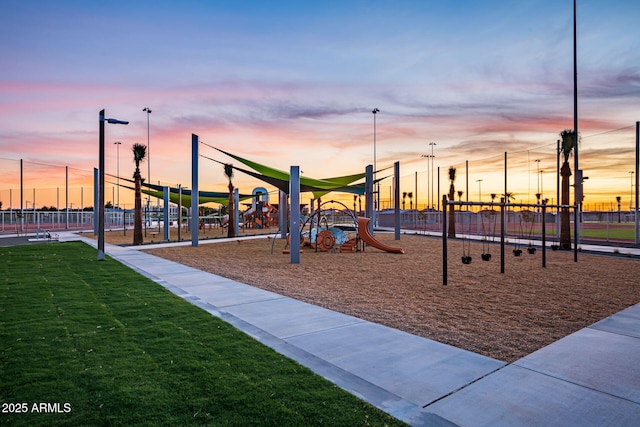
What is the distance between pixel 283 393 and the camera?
3.50 metres

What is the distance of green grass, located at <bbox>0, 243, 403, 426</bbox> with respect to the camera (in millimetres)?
3115

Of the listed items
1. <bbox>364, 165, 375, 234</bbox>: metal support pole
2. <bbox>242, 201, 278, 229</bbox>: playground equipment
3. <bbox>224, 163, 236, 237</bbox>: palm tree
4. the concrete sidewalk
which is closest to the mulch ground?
the concrete sidewalk

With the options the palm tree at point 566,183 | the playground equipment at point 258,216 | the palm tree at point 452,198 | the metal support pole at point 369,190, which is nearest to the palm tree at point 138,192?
the metal support pole at point 369,190

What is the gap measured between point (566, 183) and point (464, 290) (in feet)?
49.5

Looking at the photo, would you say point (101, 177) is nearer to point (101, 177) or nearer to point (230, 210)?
point (101, 177)

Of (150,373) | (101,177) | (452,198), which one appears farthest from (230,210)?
(150,373)

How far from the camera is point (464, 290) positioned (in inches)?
352

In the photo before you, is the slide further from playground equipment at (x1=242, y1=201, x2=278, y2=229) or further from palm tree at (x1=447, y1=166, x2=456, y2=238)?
playground equipment at (x1=242, y1=201, x2=278, y2=229)

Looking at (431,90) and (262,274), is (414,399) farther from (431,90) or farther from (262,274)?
(431,90)

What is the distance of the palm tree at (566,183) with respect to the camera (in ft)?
61.7

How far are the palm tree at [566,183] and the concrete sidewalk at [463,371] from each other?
45.6 ft

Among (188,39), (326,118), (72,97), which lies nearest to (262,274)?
(188,39)

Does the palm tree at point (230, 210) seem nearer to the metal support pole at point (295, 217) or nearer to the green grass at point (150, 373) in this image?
the metal support pole at point (295, 217)

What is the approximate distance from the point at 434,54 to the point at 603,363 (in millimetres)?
14367
